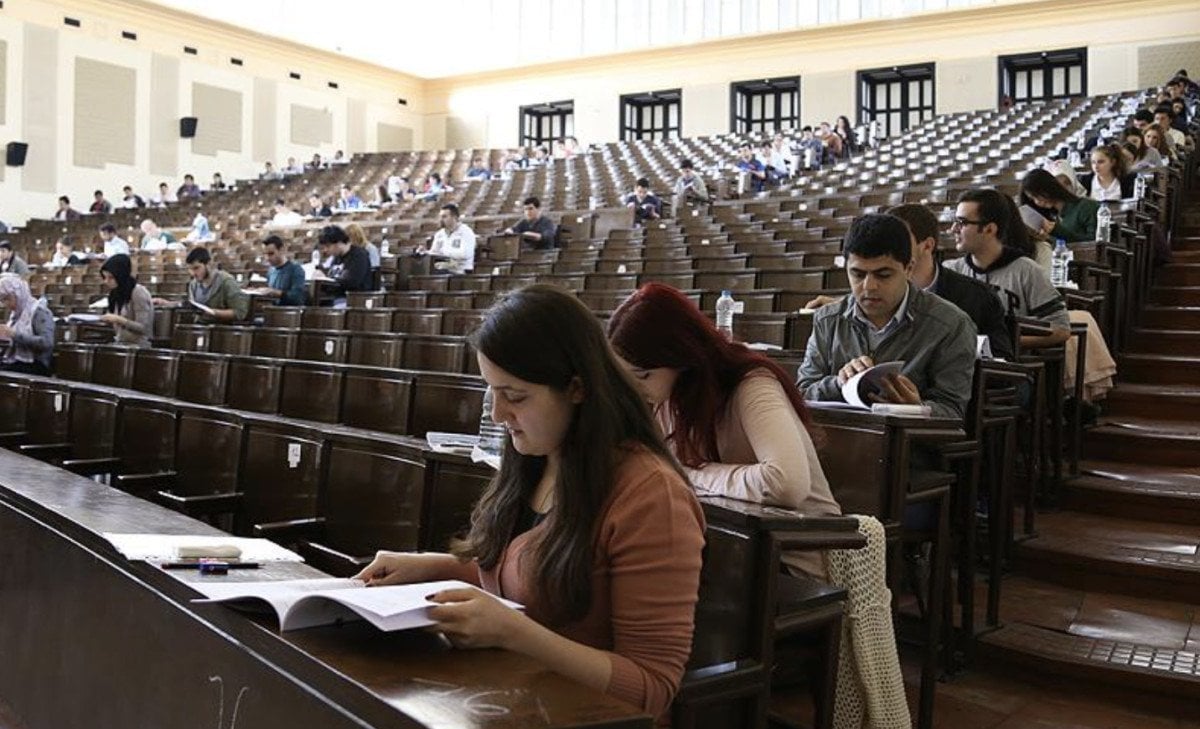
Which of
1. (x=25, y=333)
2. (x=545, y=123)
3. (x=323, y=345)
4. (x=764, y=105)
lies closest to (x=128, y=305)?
(x=25, y=333)

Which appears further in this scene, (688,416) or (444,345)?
(444,345)

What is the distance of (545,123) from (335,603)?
64.3 ft

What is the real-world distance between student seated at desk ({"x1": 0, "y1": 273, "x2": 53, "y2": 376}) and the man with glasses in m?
4.17

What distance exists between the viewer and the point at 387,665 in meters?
0.84

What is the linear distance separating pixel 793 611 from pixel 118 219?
14.6 m

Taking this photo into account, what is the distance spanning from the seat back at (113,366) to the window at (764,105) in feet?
45.5

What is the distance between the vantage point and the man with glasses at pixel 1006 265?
2.88 metres

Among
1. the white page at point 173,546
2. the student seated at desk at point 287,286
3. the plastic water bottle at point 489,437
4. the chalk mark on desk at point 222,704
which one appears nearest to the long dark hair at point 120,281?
the student seated at desk at point 287,286

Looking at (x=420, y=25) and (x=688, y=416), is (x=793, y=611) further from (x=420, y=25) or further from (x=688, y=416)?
(x=420, y=25)

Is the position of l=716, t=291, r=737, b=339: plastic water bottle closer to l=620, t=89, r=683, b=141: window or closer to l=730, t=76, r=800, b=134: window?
l=730, t=76, r=800, b=134: window

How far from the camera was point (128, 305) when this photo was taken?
539cm

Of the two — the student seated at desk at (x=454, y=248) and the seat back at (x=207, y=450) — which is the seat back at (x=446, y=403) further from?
the student seated at desk at (x=454, y=248)

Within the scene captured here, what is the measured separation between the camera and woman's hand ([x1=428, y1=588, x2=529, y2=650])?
89cm

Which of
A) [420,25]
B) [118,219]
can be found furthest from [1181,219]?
[420,25]
